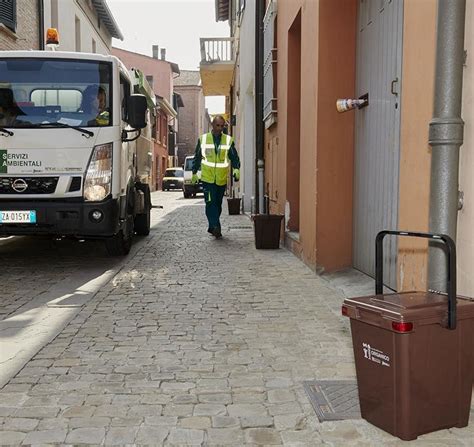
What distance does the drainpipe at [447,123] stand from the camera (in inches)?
114

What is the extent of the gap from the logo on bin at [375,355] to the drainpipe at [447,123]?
61 centimetres

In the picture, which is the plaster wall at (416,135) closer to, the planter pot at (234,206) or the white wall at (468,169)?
the white wall at (468,169)

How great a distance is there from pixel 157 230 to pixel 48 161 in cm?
550

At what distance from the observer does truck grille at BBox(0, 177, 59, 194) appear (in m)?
6.47

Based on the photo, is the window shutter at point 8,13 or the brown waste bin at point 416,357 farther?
the window shutter at point 8,13

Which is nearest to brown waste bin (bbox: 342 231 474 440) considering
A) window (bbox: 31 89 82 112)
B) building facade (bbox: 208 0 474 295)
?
building facade (bbox: 208 0 474 295)

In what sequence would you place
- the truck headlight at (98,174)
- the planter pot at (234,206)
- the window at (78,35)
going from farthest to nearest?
1. the window at (78,35)
2. the planter pot at (234,206)
3. the truck headlight at (98,174)

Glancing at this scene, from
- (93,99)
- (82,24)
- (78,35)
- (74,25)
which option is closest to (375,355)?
(93,99)

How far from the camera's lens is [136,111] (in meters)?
7.18

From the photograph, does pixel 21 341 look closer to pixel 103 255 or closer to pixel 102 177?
pixel 102 177

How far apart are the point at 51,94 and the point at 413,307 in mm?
→ 5473

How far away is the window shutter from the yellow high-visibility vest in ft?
19.8

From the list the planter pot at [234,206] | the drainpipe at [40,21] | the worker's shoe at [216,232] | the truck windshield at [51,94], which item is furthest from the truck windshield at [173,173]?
the truck windshield at [51,94]

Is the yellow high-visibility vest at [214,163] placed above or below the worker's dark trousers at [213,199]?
above
